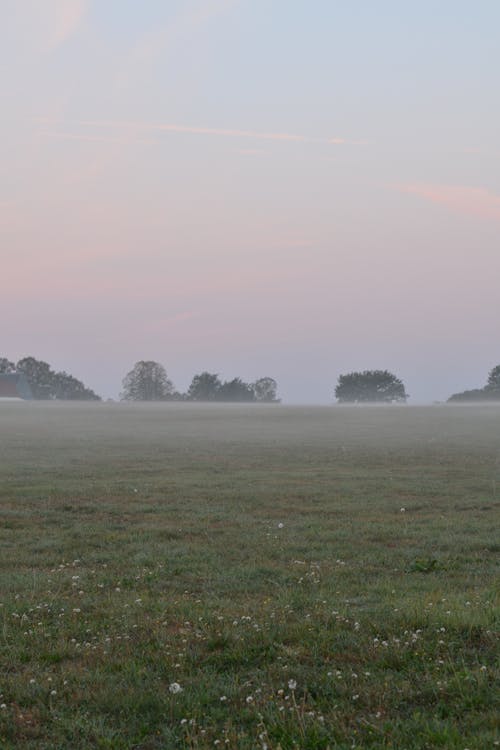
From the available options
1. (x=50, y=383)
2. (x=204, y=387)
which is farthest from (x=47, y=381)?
(x=204, y=387)

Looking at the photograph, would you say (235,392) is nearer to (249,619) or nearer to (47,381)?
(47,381)

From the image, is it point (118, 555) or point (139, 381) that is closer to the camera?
point (118, 555)

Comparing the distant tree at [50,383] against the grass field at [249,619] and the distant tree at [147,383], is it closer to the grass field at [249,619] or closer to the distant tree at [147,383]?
the distant tree at [147,383]

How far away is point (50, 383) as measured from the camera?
16588 cm

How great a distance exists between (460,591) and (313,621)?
228 cm

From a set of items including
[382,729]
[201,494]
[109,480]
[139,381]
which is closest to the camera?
[382,729]

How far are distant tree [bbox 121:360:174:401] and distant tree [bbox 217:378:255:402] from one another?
687 inches

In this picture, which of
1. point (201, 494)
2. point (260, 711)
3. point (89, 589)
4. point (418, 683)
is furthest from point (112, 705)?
point (201, 494)

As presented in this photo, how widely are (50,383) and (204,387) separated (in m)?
39.9

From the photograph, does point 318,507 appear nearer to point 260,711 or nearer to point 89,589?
point 89,589

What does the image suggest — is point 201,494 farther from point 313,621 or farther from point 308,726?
point 308,726

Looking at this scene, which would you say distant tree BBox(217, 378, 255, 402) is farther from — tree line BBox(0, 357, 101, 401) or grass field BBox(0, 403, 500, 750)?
grass field BBox(0, 403, 500, 750)

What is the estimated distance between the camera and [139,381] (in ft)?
554

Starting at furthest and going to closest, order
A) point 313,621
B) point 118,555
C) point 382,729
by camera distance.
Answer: point 118,555 → point 313,621 → point 382,729
